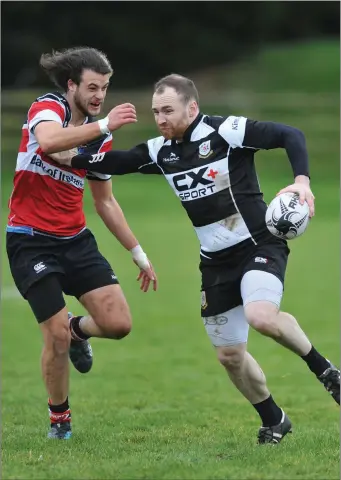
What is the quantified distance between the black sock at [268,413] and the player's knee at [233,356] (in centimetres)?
33

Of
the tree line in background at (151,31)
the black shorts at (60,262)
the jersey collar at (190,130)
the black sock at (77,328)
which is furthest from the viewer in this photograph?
the tree line in background at (151,31)

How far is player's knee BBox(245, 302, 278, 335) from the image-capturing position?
631 centimetres

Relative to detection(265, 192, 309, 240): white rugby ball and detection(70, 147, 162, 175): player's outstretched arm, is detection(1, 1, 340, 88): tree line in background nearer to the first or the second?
detection(70, 147, 162, 175): player's outstretched arm

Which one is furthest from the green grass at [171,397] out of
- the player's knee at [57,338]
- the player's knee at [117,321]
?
the player's knee at [117,321]

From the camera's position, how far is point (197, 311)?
14609 mm

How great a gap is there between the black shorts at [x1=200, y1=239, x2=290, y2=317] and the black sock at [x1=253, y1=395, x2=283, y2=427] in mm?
715

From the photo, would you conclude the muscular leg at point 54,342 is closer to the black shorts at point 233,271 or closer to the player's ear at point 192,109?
the black shorts at point 233,271

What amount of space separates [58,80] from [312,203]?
2.16m

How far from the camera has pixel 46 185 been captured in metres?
7.16

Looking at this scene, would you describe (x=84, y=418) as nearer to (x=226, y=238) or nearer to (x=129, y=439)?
(x=129, y=439)

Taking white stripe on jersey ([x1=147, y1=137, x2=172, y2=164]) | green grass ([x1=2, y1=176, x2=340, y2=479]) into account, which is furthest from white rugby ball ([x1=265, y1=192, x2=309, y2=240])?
green grass ([x1=2, y1=176, x2=340, y2=479])

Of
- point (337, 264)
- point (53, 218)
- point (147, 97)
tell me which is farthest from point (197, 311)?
point (147, 97)

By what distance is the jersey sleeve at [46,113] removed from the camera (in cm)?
685

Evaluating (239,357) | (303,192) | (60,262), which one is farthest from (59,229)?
(303,192)
